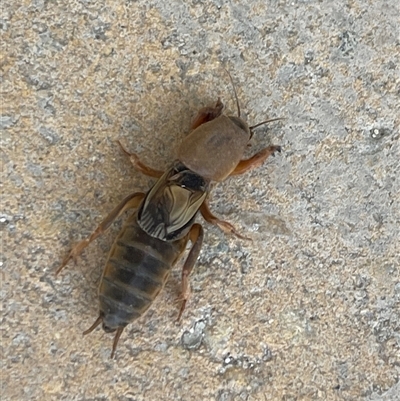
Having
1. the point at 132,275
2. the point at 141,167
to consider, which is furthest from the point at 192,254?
the point at 141,167

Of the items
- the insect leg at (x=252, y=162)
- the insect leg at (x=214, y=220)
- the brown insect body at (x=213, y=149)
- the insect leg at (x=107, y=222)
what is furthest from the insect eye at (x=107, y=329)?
the insect leg at (x=252, y=162)

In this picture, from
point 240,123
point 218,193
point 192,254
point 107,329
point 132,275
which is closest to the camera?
point 132,275

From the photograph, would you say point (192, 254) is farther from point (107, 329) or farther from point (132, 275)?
point (107, 329)

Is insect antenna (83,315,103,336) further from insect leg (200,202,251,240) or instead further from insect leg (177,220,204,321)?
insect leg (200,202,251,240)

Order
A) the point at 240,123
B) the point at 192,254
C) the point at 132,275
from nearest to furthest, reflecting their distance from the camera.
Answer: the point at 132,275 → the point at 192,254 → the point at 240,123

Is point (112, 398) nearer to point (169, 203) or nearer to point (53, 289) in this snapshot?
point (53, 289)

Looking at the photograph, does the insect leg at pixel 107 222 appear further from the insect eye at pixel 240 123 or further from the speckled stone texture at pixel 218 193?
the insect eye at pixel 240 123

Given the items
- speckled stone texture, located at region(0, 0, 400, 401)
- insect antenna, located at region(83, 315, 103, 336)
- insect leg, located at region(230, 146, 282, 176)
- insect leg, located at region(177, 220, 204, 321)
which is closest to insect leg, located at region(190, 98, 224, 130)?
speckled stone texture, located at region(0, 0, 400, 401)
